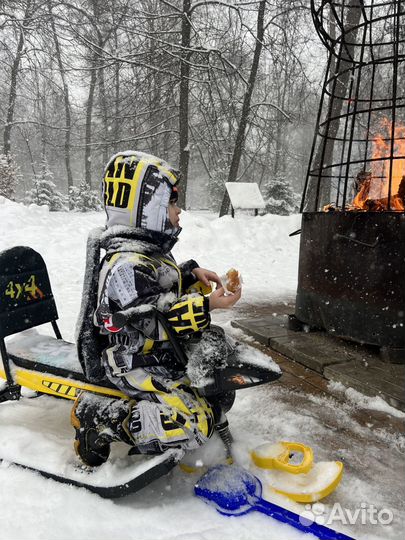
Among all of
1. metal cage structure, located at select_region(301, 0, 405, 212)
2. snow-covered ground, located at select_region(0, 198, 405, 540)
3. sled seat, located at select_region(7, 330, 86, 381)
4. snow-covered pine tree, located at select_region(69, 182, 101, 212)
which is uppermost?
metal cage structure, located at select_region(301, 0, 405, 212)

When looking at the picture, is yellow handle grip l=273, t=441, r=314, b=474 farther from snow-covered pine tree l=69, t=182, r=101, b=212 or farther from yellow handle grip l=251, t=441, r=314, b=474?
snow-covered pine tree l=69, t=182, r=101, b=212

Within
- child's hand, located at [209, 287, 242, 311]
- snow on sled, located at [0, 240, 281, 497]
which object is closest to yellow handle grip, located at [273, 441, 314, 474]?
snow on sled, located at [0, 240, 281, 497]

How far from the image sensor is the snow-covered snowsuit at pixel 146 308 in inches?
82.9

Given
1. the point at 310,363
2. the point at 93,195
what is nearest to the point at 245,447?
the point at 310,363

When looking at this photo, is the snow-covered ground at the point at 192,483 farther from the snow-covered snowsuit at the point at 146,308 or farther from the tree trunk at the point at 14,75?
the tree trunk at the point at 14,75

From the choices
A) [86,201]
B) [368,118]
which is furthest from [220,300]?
[86,201]

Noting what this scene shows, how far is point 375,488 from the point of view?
2.28m

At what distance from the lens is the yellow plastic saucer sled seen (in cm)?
213

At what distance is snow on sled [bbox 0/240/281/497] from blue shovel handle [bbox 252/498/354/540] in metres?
0.44

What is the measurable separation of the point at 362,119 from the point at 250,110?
6.40 metres

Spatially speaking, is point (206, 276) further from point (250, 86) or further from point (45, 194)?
point (45, 194)

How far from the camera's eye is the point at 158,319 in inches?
84.7

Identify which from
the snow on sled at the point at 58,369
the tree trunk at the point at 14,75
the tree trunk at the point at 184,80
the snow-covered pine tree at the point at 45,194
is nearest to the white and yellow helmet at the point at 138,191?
the snow on sled at the point at 58,369

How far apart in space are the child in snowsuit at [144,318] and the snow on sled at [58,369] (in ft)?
0.29
